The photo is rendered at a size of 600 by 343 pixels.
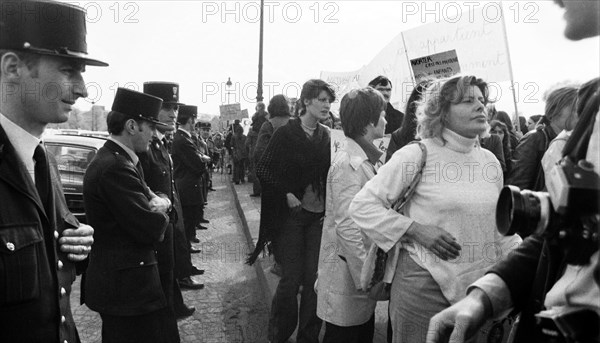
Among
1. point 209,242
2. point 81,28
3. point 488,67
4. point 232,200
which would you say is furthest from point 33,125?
point 232,200

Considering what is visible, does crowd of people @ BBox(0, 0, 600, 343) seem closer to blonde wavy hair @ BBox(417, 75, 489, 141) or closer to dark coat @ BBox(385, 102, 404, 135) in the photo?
blonde wavy hair @ BBox(417, 75, 489, 141)

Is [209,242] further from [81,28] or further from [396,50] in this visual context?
[81,28]

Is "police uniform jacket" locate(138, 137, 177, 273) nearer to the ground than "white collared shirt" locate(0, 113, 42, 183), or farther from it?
nearer to the ground

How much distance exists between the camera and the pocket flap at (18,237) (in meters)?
1.68

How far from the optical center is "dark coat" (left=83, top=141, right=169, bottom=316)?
3.22m

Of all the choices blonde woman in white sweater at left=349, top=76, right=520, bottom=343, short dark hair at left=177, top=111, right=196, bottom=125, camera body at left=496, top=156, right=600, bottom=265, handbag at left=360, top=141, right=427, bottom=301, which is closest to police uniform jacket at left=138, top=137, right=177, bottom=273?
handbag at left=360, top=141, right=427, bottom=301

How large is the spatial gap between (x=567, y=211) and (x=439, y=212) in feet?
4.32

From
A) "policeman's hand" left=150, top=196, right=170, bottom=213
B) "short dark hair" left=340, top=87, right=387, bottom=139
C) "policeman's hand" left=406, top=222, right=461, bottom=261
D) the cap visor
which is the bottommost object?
"policeman's hand" left=150, top=196, right=170, bottom=213

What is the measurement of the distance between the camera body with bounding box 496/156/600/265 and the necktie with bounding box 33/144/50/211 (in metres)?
1.58

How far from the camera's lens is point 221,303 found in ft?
18.7

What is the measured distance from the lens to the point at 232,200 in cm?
1445

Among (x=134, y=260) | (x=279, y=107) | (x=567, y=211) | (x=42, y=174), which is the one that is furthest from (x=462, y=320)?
(x=279, y=107)

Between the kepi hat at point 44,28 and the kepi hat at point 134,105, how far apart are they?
61.6 inches

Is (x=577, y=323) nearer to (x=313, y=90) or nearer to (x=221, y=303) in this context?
(x=313, y=90)
